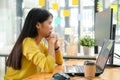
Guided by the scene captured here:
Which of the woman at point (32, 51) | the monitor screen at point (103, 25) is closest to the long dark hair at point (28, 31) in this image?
the woman at point (32, 51)

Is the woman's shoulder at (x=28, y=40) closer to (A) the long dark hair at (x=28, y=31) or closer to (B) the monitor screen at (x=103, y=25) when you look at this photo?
(A) the long dark hair at (x=28, y=31)

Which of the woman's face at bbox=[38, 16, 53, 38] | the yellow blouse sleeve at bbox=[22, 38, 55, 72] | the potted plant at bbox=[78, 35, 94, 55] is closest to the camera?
the yellow blouse sleeve at bbox=[22, 38, 55, 72]

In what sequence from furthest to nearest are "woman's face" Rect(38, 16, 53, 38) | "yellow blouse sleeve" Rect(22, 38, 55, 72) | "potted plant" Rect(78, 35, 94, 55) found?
"potted plant" Rect(78, 35, 94, 55) → "woman's face" Rect(38, 16, 53, 38) → "yellow blouse sleeve" Rect(22, 38, 55, 72)

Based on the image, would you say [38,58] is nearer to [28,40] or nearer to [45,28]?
[28,40]

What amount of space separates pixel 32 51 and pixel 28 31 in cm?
21

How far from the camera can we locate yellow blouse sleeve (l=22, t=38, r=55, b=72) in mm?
1716

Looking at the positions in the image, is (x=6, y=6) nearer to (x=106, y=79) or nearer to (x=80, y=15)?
(x=80, y=15)

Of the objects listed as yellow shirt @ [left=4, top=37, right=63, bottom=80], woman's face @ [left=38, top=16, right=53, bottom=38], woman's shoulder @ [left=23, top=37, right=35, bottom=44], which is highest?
woman's face @ [left=38, top=16, right=53, bottom=38]

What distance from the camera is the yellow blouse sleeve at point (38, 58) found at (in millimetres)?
1716

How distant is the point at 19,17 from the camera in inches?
143

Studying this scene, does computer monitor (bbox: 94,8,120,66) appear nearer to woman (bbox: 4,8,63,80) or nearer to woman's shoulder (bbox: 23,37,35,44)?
woman (bbox: 4,8,63,80)

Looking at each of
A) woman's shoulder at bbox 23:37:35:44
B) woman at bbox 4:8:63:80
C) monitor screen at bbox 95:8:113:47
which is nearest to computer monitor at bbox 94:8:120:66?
monitor screen at bbox 95:8:113:47

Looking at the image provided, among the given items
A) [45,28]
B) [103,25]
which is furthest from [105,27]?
[45,28]

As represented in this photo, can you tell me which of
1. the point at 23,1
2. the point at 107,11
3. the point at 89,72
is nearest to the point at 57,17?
the point at 23,1
